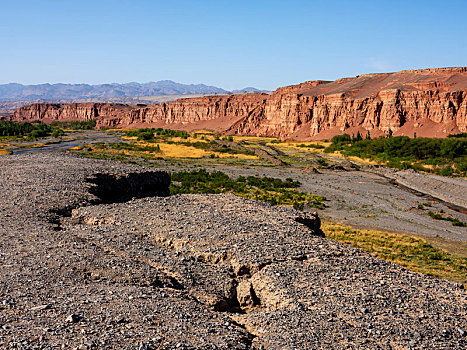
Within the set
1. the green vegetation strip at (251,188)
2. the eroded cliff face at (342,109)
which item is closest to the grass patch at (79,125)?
the eroded cliff face at (342,109)

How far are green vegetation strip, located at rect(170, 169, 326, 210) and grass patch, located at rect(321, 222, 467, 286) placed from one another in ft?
24.8

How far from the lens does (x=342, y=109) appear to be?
91812 mm

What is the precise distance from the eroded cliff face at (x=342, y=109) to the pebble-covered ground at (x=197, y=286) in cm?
6887

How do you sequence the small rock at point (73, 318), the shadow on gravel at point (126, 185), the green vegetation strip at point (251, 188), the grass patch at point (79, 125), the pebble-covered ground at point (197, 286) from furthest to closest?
1. the grass patch at point (79, 125)
2. the green vegetation strip at point (251, 188)
3. the shadow on gravel at point (126, 185)
4. the pebble-covered ground at point (197, 286)
5. the small rock at point (73, 318)

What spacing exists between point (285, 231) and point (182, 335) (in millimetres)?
7608

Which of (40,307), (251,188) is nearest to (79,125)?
(251,188)

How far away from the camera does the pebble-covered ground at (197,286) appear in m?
8.27

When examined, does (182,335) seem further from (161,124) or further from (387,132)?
(161,124)

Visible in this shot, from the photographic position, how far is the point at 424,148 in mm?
61688

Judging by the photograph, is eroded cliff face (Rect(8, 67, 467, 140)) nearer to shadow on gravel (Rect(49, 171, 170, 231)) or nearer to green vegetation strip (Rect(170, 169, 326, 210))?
green vegetation strip (Rect(170, 169, 326, 210))

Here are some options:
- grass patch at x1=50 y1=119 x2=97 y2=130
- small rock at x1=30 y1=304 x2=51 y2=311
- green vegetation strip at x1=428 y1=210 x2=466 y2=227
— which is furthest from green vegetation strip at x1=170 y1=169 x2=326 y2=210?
grass patch at x1=50 y1=119 x2=97 y2=130

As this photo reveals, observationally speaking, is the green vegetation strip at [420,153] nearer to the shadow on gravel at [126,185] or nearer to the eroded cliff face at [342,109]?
the eroded cliff face at [342,109]

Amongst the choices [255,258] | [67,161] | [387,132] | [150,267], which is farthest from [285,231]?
[387,132]

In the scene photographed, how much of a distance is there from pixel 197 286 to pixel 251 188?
97.4 feet
